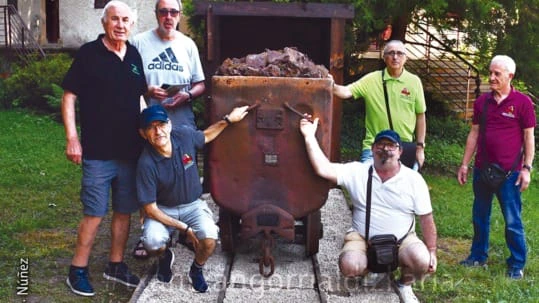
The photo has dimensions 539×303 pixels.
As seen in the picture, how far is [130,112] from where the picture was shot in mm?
5207

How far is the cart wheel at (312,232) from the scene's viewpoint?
5.90 metres

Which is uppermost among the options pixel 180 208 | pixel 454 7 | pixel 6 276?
pixel 454 7

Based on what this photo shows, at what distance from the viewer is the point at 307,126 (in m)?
5.41

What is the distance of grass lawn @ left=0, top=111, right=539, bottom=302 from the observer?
550cm

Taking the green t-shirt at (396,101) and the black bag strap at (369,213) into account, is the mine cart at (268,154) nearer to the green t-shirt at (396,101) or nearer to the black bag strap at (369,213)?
the black bag strap at (369,213)

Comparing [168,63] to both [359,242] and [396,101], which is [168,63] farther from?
[359,242]

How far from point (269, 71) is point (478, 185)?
6.54 ft

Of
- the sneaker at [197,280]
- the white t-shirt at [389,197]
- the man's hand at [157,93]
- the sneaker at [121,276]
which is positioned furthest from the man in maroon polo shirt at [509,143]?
the sneaker at [121,276]

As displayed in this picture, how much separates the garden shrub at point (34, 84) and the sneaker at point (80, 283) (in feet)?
33.2

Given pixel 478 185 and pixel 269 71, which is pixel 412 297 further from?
pixel 269 71

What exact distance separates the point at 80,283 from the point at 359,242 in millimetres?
2010

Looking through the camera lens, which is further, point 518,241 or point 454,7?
point 454,7

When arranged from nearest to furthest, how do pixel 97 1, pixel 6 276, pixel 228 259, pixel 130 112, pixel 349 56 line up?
pixel 130 112 → pixel 6 276 → pixel 228 259 → pixel 349 56 → pixel 97 1

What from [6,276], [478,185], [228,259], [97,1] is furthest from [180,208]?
[97,1]
